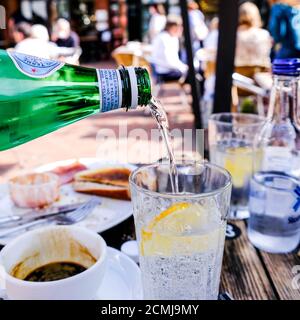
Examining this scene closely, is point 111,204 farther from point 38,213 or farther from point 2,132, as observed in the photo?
point 2,132

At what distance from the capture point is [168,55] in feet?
14.0

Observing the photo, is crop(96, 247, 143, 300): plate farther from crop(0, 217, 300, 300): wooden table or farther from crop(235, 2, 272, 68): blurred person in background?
crop(235, 2, 272, 68): blurred person in background

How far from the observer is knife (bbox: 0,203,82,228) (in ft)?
2.36

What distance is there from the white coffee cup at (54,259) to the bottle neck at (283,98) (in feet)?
1.34

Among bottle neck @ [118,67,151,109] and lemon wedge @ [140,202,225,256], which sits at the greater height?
bottle neck @ [118,67,151,109]

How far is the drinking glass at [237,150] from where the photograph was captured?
783mm

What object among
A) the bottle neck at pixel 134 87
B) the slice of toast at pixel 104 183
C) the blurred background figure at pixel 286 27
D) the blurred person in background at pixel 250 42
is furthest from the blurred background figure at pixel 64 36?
the bottle neck at pixel 134 87

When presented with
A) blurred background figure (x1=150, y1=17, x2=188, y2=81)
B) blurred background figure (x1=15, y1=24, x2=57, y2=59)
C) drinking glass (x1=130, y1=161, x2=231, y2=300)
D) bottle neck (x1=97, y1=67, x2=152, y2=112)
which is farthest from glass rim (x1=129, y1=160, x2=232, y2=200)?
blurred background figure (x1=150, y1=17, x2=188, y2=81)

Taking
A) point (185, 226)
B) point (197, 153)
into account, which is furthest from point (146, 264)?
point (197, 153)

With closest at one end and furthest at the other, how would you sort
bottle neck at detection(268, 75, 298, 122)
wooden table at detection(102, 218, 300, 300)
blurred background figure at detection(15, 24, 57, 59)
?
wooden table at detection(102, 218, 300, 300) → bottle neck at detection(268, 75, 298, 122) → blurred background figure at detection(15, 24, 57, 59)

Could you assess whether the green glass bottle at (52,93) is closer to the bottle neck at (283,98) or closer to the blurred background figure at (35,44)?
the bottle neck at (283,98)

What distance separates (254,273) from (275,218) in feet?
0.34

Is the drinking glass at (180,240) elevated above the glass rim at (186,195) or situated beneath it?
situated beneath

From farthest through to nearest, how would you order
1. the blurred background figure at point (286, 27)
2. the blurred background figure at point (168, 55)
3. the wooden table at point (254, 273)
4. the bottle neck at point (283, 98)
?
the blurred background figure at point (168, 55), the blurred background figure at point (286, 27), the bottle neck at point (283, 98), the wooden table at point (254, 273)
